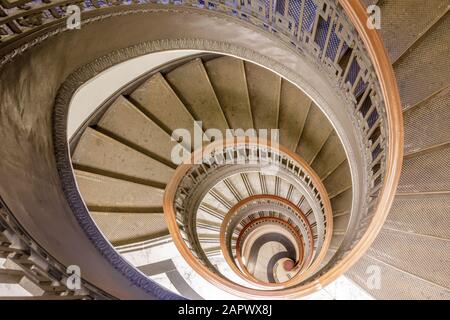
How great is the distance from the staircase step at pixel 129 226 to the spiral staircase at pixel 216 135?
21mm

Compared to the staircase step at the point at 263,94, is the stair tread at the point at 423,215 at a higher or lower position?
lower


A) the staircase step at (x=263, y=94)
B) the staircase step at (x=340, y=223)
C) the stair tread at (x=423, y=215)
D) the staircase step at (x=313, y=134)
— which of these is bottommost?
the stair tread at (x=423, y=215)

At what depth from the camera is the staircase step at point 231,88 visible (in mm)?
4574

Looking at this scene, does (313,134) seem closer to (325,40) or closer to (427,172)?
(325,40)

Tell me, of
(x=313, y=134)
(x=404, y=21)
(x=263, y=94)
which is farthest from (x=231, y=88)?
(x=404, y=21)

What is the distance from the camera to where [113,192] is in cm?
462

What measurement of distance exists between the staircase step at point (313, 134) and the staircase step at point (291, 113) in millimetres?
81

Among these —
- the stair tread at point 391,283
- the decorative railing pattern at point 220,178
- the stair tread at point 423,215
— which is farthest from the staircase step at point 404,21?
the decorative railing pattern at point 220,178

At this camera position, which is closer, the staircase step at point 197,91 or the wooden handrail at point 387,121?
the wooden handrail at point 387,121

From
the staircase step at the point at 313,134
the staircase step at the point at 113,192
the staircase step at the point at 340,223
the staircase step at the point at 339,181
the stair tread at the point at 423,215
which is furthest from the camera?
the staircase step at the point at 340,223

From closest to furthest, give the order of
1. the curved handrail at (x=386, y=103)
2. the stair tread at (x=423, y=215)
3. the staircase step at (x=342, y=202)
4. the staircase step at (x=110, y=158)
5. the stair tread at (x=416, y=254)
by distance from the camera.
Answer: the curved handrail at (x=386, y=103)
the stair tread at (x=423, y=215)
the stair tread at (x=416, y=254)
the staircase step at (x=110, y=158)
the staircase step at (x=342, y=202)

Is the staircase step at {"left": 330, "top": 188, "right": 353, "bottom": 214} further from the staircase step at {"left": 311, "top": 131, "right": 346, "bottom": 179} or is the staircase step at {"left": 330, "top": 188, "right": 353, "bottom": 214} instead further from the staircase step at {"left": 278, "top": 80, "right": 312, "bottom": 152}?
the staircase step at {"left": 278, "top": 80, "right": 312, "bottom": 152}

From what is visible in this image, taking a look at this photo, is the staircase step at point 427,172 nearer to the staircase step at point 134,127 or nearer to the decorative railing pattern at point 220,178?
the decorative railing pattern at point 220,178

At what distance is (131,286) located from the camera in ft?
9.80
